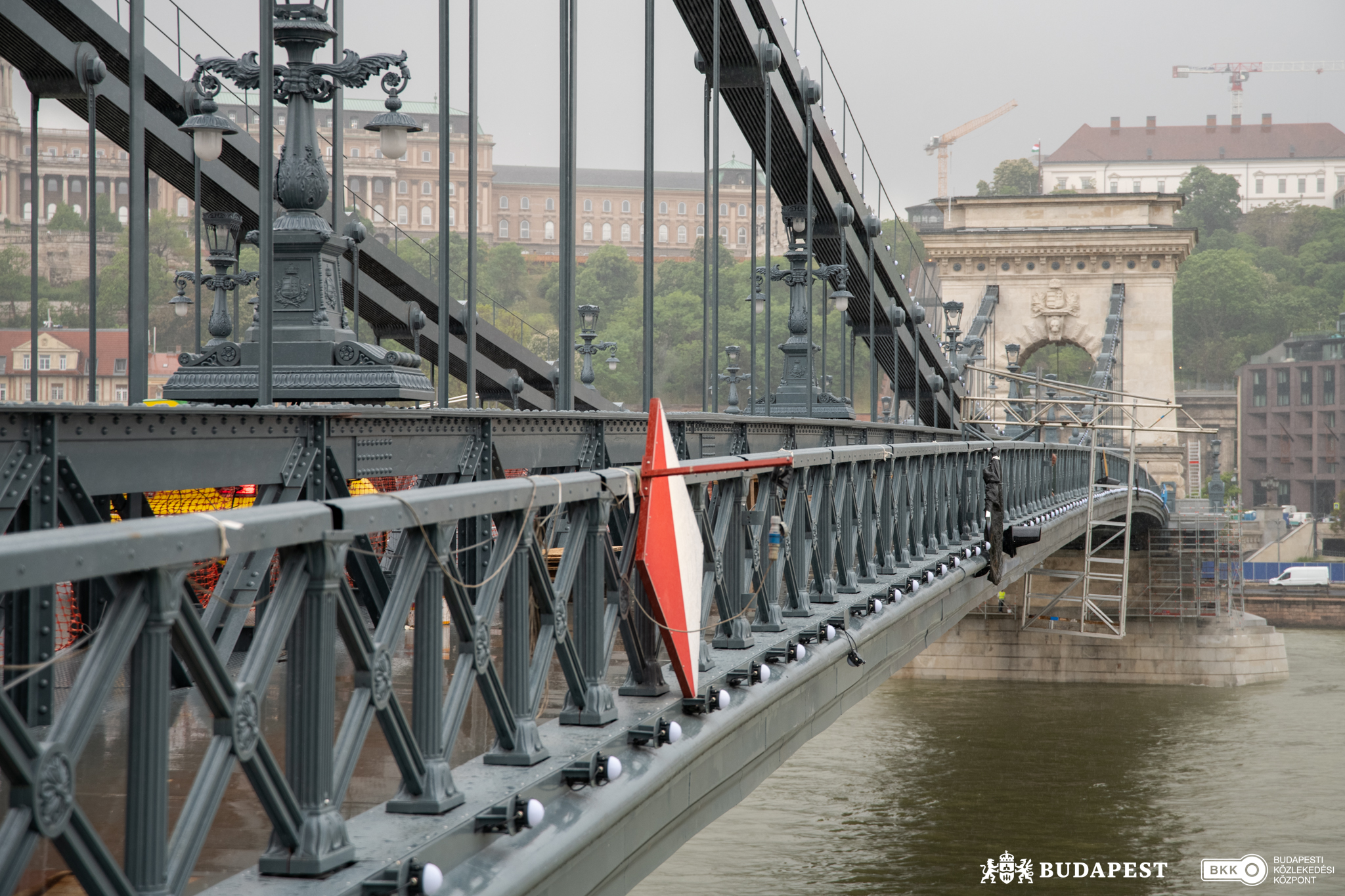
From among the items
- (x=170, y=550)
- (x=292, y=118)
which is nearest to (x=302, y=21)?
(x=292, y=118)

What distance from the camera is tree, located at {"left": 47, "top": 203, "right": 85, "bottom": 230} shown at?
33.5 meters

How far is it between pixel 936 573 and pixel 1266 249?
397 feet

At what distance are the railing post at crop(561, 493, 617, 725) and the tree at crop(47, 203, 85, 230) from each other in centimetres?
3010

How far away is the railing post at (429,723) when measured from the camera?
3928 millimetres

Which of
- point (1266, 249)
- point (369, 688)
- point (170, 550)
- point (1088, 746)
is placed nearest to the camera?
point (170, 550)

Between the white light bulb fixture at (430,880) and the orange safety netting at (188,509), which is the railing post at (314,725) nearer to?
the white light bulb fixture at (430,880)

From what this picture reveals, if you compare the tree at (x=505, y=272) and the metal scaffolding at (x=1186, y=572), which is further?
the tree at (x=505, y=272)

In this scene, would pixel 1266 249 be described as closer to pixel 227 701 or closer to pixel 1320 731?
pixel 1320 731

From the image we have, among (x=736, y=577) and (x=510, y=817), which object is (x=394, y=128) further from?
(x=510, y=817)

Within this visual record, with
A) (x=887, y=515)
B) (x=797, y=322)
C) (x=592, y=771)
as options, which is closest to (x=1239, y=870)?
(x=797, y=322)

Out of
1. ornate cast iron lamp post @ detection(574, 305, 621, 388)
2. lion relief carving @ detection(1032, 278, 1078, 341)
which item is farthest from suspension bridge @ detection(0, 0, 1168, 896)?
lion relief carving @ detection(1032, 278, 1078, 341)

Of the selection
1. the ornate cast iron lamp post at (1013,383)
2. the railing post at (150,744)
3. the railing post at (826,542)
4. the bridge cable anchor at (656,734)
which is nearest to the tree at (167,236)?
the ornate cast iron lamp post at (1013,383)

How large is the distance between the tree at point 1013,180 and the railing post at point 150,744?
143 m

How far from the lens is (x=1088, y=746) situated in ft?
95.5
